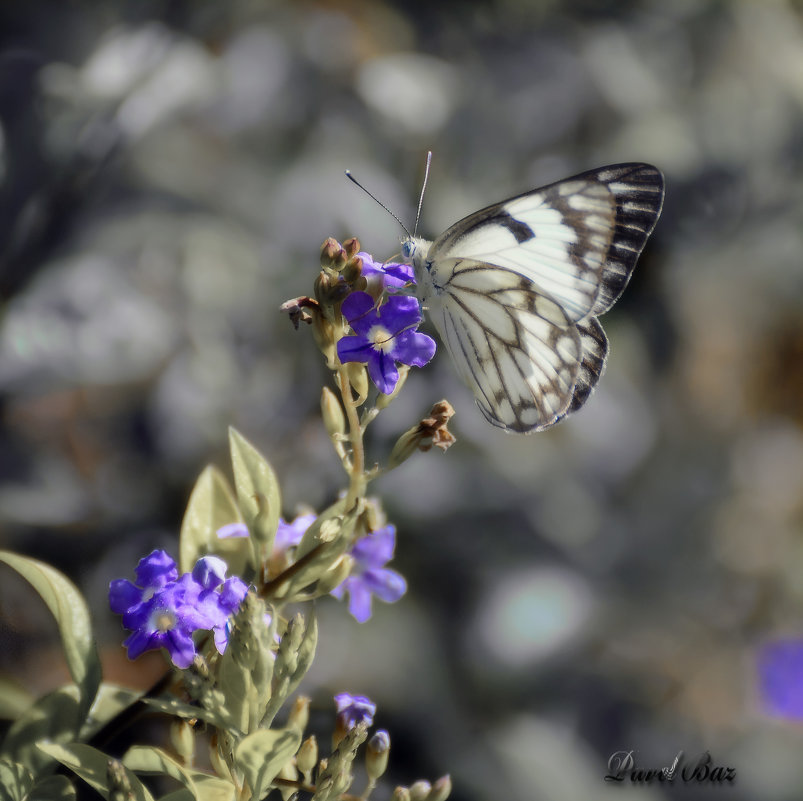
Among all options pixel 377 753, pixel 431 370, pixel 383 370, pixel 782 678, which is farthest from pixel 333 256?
pixel 782 678

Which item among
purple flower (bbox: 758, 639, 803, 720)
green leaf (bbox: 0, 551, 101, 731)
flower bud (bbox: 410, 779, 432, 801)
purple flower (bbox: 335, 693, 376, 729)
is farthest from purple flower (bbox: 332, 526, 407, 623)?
purple flower (bbox: 758, 639, 803, 720)

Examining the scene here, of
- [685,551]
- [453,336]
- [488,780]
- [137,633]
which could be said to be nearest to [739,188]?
[685,551]

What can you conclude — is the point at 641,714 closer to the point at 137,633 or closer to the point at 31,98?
the point at 137,633

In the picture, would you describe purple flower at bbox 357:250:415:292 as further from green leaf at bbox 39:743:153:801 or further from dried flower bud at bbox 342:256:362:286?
green leaf at bbox 39:743:153:801

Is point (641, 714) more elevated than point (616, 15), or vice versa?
point (616, 15)

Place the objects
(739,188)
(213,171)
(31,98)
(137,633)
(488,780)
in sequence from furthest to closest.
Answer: (739,188) < (213,171) < (31,98) < (488,780) < (137,633)

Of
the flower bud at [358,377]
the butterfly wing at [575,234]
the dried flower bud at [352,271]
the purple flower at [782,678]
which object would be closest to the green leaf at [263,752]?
the flower bud at [358,377]
